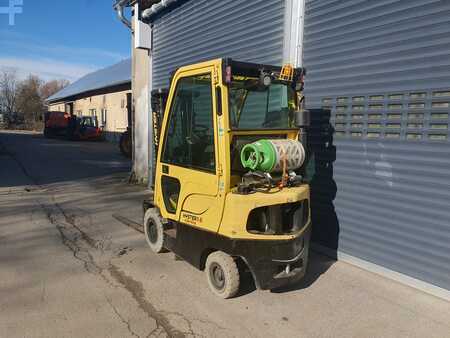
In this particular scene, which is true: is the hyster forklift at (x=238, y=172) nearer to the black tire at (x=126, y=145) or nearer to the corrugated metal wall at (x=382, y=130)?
the corrugated metal wall at (x=382, y=130)

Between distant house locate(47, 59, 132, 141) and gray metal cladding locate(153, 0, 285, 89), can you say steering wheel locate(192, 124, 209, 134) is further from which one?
distant house locate(47, 59, 132, 141)

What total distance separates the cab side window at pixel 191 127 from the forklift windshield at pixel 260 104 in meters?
0.27

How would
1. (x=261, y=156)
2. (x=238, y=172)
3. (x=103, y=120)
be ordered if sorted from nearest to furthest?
(x=261, y=156) < (x=238, y=172) < (x=103, y=120)

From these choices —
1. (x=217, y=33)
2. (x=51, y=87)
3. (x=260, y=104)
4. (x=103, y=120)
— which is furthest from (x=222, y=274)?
(x=51, y=87)

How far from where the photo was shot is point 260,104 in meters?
4.20

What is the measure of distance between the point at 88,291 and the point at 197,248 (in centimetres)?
127

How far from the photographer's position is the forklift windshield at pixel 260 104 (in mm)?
3926

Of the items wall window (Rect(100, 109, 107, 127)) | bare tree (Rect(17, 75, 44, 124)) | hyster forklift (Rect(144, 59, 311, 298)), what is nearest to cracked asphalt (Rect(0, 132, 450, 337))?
hyster forklift (Rect(144, 59, 311, 298))

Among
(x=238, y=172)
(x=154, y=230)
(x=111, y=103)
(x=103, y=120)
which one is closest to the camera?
(x=238, y=172)

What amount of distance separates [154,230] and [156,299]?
1.46 meters

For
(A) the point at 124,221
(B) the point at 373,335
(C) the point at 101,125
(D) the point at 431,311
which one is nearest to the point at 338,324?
(B) the point at 373,335

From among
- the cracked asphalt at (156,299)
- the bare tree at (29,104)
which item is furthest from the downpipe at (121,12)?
the bare tree at (29,104)

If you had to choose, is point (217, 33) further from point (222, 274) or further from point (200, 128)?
point (222, 274)

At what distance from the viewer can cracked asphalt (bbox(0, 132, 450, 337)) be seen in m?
3.49
